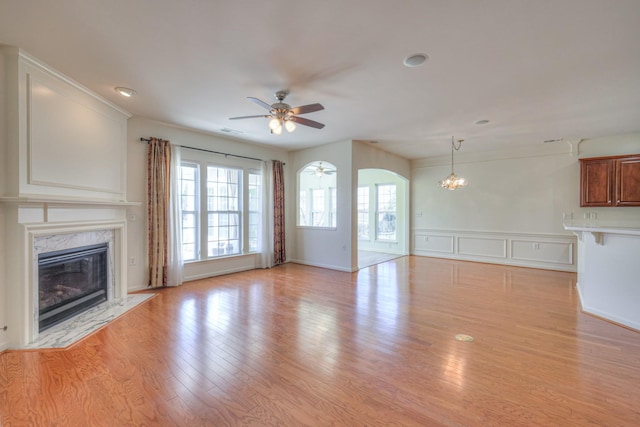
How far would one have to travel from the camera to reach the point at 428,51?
266 centimetres

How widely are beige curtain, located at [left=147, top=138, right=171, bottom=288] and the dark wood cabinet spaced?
26.9 feet

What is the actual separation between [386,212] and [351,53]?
22.0 feet

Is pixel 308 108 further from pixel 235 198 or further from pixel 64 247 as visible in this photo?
pixel 235 198

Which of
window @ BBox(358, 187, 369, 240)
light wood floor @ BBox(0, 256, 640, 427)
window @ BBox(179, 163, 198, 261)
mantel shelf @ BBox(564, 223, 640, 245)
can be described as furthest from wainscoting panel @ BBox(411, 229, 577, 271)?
window @ BBox(179, 163, 198, 261)

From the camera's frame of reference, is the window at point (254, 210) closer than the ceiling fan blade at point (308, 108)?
No

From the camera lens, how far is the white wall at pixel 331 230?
6.10 meters

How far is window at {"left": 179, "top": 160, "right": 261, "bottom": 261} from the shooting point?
545cm

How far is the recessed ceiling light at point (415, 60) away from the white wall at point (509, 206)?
13.5 feet

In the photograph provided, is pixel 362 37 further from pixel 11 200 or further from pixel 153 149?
pixel 153 149

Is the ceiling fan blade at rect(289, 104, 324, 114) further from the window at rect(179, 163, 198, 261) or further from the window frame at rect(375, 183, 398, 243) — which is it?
the window frame at rect(375, 183, 398, 243)

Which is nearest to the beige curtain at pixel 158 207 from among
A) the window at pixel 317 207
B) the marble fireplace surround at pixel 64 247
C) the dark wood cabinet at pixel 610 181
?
the marble fireplace surround at pixel 64 247

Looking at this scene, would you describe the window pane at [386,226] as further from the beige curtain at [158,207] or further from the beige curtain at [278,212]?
the beige curtain at [158,207]

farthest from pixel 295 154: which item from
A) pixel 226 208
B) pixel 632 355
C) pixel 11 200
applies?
pixel 632 355

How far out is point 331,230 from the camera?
6488 millimetres
